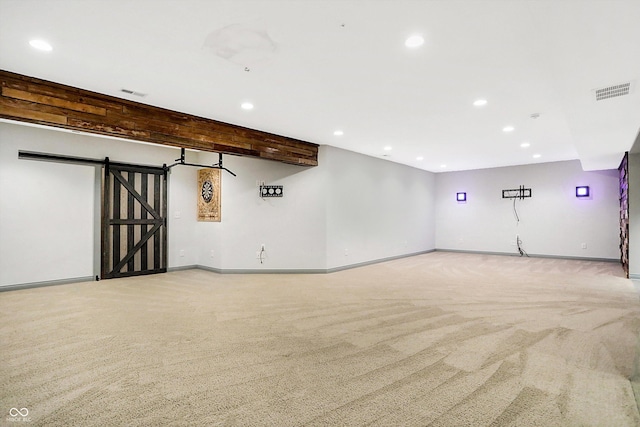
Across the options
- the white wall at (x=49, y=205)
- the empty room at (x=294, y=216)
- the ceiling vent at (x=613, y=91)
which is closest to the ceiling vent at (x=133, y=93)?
the empty room at (x=294, y=216)

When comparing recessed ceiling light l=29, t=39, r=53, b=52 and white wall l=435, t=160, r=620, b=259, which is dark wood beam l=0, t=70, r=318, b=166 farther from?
white wall l=435, t=160, r=620, b=259

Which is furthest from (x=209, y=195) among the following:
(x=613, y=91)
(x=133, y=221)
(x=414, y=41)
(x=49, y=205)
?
(x=613, y=91)

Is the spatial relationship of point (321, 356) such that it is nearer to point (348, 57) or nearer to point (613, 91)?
point (348, 57)

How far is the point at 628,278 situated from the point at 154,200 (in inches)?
379

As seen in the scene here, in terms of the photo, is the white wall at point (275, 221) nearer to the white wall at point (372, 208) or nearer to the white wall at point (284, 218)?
the white wall at point (284, 218)

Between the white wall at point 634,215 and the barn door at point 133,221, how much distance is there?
30.8ft

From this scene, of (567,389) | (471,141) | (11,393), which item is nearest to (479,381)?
(567,389)

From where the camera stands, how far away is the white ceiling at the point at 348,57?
2.36m

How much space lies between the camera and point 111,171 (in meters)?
6.45

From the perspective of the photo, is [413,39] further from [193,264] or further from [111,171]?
[193,264]

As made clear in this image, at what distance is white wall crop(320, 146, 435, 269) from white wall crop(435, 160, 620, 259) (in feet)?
3.07

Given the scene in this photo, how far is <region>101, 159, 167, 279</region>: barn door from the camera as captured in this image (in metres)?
6.41

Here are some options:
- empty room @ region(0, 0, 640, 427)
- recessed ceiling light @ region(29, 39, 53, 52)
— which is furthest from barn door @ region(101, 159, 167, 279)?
recessed ceiling light @ region(29, 39, 53, 52)

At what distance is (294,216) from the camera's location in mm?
7098
